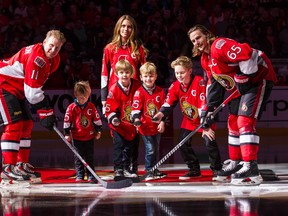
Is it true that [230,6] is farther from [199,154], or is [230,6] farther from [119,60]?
[119,60]

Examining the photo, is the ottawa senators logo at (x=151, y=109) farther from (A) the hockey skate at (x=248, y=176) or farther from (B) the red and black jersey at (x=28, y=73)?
(A) the hockey skate at (x=248, y=176)

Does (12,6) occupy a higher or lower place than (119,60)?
higher

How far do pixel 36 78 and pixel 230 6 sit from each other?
289 inches

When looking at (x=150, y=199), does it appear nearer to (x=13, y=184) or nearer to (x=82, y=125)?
(x=13, y=184)

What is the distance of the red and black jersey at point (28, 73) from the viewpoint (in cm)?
694

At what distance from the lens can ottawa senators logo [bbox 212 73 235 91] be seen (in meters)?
7.10

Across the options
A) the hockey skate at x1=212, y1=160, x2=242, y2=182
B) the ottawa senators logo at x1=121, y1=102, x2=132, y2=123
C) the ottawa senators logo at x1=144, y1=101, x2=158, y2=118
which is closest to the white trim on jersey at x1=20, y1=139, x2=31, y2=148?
the ottawa senators logo at x1=121, y1=102, x2=132, y2=123

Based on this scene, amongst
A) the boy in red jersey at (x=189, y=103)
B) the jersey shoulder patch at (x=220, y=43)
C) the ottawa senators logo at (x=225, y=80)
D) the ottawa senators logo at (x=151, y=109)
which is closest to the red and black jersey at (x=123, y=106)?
the ottawa senators logo at (x=151, y=109)

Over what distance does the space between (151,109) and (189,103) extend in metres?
0.36

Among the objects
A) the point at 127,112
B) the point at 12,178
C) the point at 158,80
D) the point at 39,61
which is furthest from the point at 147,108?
the point at 158,80

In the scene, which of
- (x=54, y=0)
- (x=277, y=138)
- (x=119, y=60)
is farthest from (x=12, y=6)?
(x=119, y=60)

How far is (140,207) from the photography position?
19.3 feet

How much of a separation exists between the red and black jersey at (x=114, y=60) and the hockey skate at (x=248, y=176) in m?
1.67

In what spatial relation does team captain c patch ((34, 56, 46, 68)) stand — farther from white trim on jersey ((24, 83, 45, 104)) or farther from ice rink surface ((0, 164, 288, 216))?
ice rink surface ((0, 164, 288, 216))
